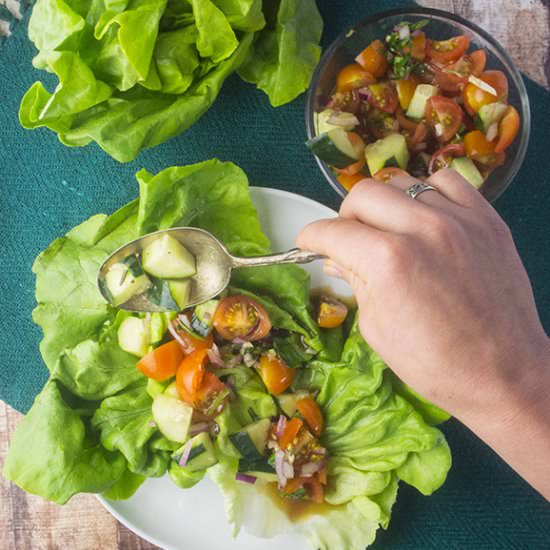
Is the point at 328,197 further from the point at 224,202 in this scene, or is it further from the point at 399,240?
the point at 399,240

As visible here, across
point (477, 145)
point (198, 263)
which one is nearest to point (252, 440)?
point (198, 263)

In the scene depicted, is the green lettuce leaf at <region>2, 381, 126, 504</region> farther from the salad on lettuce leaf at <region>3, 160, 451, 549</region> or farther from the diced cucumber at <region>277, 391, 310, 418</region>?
the diced cucumber at <region>277, 391, 310, 418</region>

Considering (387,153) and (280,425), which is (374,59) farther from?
(280,425)

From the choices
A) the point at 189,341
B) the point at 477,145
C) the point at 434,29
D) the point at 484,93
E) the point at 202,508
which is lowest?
the point at 202,508

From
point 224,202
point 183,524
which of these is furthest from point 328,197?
point 183,524

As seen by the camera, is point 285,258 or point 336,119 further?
point 336,119

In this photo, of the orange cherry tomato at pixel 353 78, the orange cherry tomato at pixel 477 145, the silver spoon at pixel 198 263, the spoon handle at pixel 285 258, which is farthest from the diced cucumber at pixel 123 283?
the orange cherry tomato at pixel 477 145
